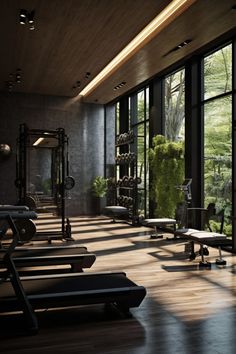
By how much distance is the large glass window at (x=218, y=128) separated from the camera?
7504 mm

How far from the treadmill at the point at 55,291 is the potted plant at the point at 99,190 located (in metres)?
9.03

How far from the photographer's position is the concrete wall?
1235 cm

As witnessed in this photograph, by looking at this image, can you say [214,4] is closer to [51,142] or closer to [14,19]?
[14,19]

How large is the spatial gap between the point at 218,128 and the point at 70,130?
20.9ft

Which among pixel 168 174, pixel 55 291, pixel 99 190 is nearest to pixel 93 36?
pixel 168 174

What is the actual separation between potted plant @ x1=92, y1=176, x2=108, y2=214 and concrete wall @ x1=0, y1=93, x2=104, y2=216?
0.21 metres

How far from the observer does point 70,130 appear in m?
13.2

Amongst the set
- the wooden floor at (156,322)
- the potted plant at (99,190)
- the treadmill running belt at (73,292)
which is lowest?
the wooden floor at (156,322)

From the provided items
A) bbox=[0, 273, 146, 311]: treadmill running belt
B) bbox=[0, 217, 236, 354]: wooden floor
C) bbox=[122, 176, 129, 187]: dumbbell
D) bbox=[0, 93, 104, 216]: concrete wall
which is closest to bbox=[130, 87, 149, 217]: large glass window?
bbox=[122, 176, 129, 187]: dumbbell

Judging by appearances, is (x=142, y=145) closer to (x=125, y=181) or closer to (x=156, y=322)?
(x=125, y=181)

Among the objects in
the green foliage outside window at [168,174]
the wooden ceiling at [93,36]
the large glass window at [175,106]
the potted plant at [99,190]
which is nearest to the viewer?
the wooden ceiling at [93,36]

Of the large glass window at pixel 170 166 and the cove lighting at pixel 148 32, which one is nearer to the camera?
the cove lighting at pixel 148 32

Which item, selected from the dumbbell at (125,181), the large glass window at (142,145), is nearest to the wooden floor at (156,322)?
the large glass window at (142,145)

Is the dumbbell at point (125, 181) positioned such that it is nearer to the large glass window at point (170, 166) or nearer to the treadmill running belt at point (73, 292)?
the large glass window at point (170, 166)
